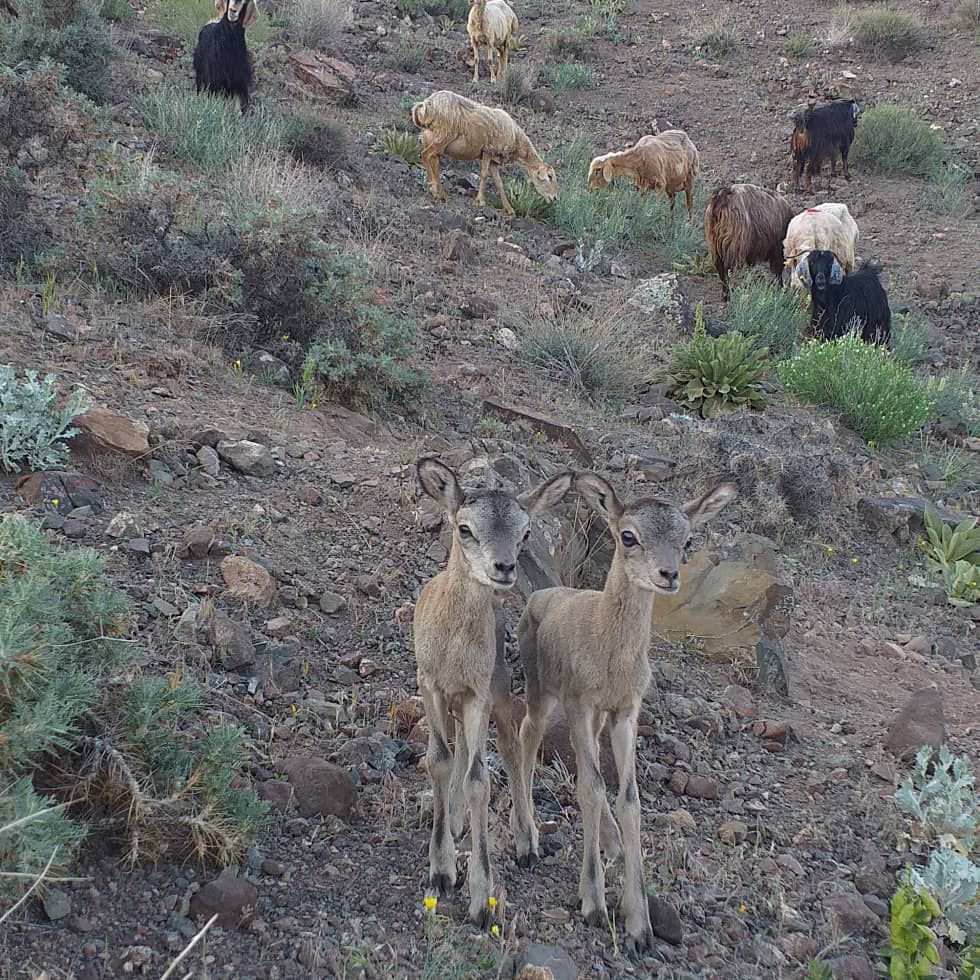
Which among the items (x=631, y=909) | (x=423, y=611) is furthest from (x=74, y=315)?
(x=631, y=909)

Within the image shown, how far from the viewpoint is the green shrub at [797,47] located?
23812mm

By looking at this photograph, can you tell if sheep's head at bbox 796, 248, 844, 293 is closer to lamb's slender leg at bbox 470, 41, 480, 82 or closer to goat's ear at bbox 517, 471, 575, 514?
goat's ear at bbox 517, 471, 575, 514

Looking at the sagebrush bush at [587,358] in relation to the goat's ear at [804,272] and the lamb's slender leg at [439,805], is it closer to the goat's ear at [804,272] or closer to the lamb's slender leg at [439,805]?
the goat's ear at [804,272]

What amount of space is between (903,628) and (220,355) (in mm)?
5127

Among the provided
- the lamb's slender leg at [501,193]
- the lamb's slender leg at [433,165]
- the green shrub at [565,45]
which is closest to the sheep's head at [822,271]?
the lamb's slender leg at [501,193]

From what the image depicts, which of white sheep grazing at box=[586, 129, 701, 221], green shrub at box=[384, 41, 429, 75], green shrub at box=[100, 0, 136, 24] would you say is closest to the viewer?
green shrub at box=[100, 0, 136, 24]

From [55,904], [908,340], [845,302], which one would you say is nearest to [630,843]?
[55,904]

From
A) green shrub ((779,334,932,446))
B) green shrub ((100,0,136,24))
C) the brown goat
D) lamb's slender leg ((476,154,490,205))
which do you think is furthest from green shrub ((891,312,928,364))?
green shrub ((100,0,136,24))

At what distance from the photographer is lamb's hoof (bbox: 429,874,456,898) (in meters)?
3.84

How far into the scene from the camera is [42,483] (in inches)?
214

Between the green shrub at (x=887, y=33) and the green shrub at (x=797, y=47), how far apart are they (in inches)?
42.8

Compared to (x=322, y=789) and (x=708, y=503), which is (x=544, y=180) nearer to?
(x=708, y=503)

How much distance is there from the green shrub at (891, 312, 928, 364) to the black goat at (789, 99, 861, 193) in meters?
6.39

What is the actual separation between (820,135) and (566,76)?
572 centimetres
